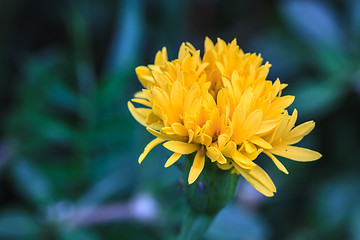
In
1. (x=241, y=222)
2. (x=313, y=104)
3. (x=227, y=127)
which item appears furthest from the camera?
(x=313, y=104)

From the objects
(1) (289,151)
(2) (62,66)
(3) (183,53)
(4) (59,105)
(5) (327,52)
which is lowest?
(1) (289,151)

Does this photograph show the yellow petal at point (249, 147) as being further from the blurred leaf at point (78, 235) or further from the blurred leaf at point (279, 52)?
the blurred leaf at point (279, 52)

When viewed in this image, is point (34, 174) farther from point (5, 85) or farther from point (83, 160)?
point (5, 85)

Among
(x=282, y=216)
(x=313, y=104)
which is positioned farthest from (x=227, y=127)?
(x=282, y=216)

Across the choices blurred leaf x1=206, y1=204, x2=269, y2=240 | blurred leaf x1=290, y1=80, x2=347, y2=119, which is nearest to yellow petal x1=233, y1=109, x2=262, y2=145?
blurred leaf x1=206, y1=204, x2=269, y2=240

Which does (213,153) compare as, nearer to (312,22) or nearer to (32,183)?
(32,183)

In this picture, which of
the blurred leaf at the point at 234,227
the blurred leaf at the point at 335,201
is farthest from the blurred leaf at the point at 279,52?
the blurred leaf at the point at 234,227

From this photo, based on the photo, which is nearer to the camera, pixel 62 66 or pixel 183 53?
pixel 183 53
